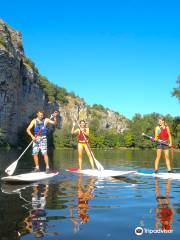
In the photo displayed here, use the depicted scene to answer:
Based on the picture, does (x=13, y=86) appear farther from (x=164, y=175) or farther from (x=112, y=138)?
(x=164, y=175)

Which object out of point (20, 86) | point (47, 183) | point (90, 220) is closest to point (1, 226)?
point (90, 220)

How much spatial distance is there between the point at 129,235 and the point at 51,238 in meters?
1.33

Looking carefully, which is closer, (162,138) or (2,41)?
(162,138)

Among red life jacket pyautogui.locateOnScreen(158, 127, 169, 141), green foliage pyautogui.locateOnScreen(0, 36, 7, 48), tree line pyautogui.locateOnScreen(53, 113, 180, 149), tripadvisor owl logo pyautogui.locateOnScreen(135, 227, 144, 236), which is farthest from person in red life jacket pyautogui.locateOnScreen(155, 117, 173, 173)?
tree line pyautogui.locateOnScreen(53, 113, 180, 149)

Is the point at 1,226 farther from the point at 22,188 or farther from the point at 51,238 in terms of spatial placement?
the point at 22,188

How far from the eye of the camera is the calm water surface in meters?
6.72

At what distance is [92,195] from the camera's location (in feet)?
34.3

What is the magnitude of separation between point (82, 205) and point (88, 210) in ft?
1.95

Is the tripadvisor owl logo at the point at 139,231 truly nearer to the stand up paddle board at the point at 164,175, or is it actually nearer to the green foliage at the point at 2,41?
the stand up paddle board at the point at 164,175

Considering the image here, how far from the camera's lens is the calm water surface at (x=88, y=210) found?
672cm

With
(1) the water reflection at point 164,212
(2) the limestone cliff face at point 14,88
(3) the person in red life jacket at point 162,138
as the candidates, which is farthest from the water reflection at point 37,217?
(2) the limestone cliff face at point 14,88

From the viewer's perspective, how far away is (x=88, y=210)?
846cm

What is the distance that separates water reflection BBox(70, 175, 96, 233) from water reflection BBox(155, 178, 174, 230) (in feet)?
4.63

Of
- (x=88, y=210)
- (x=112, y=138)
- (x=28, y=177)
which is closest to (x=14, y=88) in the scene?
(x=112, y=138)
